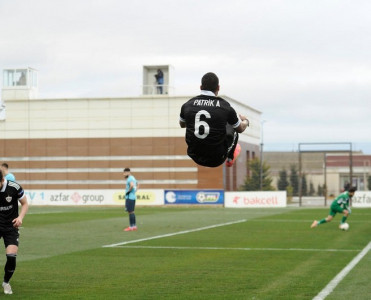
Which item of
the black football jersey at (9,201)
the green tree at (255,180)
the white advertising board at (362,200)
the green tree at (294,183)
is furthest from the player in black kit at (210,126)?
the green tree at (255,180)

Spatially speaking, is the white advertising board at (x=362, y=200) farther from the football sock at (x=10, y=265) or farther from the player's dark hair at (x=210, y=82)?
the player's dark hair at (x=210, y=82)

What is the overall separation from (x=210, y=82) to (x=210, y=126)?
18.1 inches

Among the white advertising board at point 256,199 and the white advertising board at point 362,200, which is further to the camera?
the white advertising board at point 256,199

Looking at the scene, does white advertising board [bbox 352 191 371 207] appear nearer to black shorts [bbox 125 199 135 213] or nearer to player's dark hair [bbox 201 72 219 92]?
black shorts [bbox 125 199 135 213]

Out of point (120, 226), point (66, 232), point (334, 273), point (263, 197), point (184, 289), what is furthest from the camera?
point (263, 197)

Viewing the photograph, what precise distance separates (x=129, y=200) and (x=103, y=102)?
43.5 m

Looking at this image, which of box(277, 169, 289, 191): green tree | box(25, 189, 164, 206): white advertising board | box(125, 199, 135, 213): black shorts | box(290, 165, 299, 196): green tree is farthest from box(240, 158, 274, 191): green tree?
box(125, 199, 135, 213): black shorts

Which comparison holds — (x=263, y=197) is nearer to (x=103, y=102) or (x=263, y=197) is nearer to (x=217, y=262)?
(x=103, y=102)

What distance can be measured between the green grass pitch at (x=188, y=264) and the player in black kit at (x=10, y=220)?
15.8 inches

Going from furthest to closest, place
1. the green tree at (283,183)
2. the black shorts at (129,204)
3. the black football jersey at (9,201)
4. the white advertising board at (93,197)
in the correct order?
the green tree at (283,183)
the white advertising board at (93,197)
the black shorts at (129,204)
the black football jersey at (9,201)

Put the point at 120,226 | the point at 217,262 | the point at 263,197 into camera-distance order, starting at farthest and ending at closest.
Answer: the point at 263,197 < the point at 120,226 < the point at 217,262

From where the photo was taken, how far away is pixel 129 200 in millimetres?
26000

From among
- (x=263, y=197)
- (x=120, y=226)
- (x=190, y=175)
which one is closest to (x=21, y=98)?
(x=190, y=175)

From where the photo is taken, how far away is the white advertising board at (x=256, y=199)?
54844 millimetres
